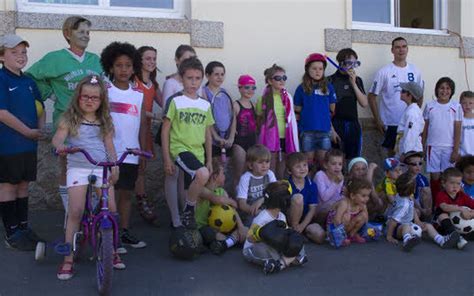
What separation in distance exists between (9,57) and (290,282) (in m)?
3.20

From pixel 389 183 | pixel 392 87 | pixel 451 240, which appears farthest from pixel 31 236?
pixel 392 87

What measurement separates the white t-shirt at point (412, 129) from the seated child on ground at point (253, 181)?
6.70 feet

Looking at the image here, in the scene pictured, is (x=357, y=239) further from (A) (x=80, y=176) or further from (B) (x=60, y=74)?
(B) (x=60, y=74)

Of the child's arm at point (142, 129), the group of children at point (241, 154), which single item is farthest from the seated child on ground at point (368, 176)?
the child's arm at point (142, 129)

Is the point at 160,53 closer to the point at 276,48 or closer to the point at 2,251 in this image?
the point at 276,48

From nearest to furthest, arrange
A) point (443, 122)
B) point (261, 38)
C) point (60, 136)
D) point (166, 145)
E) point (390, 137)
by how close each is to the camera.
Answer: point (60, 136) → point (166, 145) → point (443, 122) → point (261, 38) → point (390, 137)

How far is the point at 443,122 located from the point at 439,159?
1.60ft

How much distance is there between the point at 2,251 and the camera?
549 cm

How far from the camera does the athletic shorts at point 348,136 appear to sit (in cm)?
769

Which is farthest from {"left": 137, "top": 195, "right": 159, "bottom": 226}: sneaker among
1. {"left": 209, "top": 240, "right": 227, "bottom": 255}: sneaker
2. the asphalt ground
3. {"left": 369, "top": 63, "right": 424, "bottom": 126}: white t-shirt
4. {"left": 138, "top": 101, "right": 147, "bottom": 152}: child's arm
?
{"left": 369, "top": 63, "right": 424, "bottom": 126}: white t-shirt

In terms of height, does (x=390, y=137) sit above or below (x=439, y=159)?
above

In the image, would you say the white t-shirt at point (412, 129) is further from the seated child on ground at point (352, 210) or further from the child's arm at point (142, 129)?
the child's arm at point (142, 129)

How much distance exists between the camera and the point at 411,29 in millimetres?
9195

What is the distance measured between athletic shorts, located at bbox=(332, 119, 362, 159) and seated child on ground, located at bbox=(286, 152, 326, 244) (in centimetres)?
141
